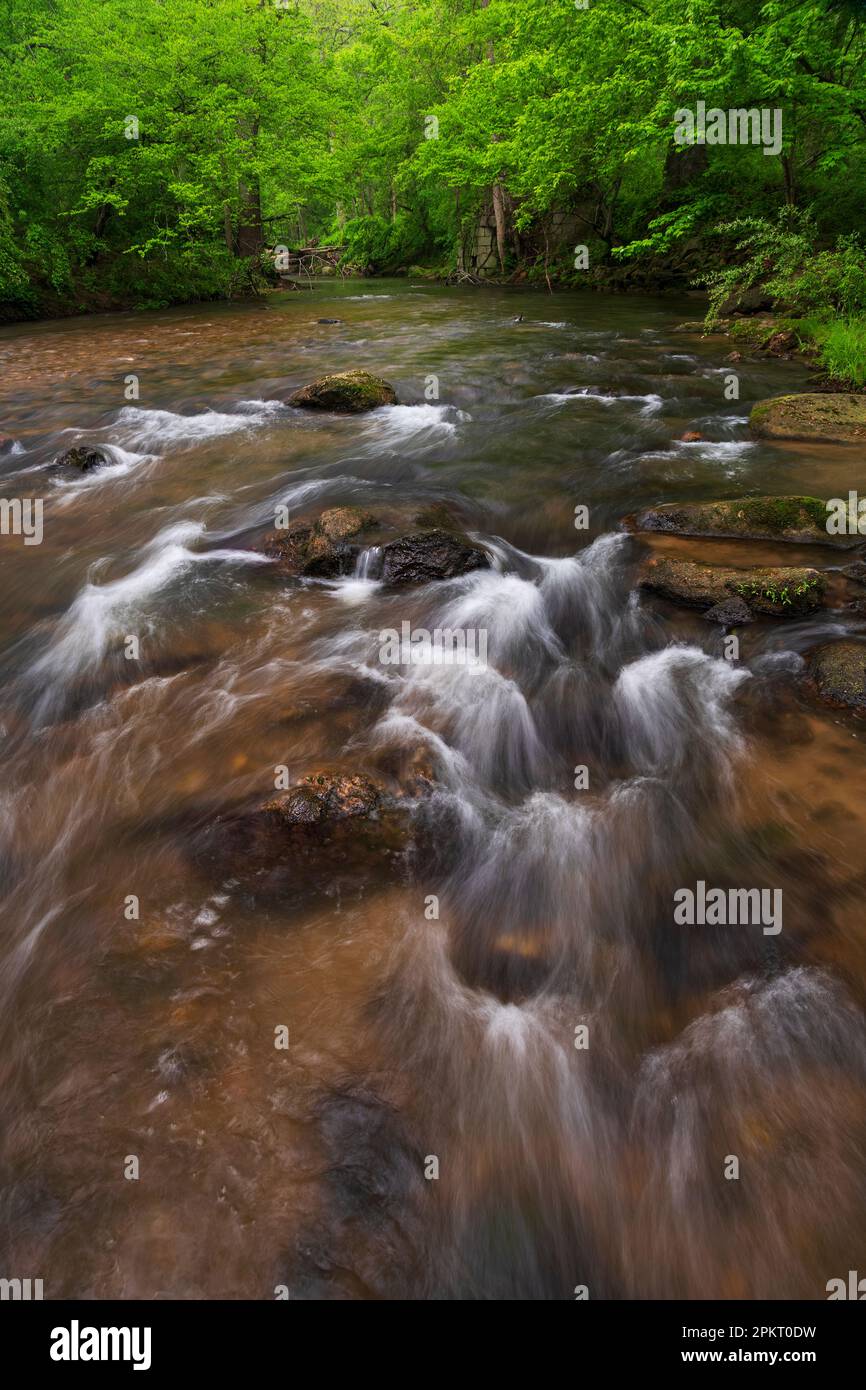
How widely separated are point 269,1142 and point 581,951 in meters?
1.54

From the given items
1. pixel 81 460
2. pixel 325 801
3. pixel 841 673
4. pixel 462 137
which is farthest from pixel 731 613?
pixel 462 137

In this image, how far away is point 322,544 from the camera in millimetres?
5922

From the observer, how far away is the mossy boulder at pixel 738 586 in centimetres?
487

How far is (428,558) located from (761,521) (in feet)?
9.42

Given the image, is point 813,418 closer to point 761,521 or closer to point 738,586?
point 761,521

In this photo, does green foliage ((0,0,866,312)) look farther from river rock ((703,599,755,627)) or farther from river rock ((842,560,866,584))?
river rock ((703,599,755,627))

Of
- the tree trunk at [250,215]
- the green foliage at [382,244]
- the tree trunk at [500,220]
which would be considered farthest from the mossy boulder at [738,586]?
the green foliage at [382,244]

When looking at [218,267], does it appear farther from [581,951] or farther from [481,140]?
[581,951]

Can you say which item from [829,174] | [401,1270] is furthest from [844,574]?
[829,174]

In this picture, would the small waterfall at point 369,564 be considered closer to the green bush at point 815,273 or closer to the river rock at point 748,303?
the green bush at point 815,273

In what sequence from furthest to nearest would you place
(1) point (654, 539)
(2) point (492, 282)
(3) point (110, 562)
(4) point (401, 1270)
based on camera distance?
(2) point (492, 282), (3) point (110, 562), (1) point (654, 539), (4) point (401, 1270)
